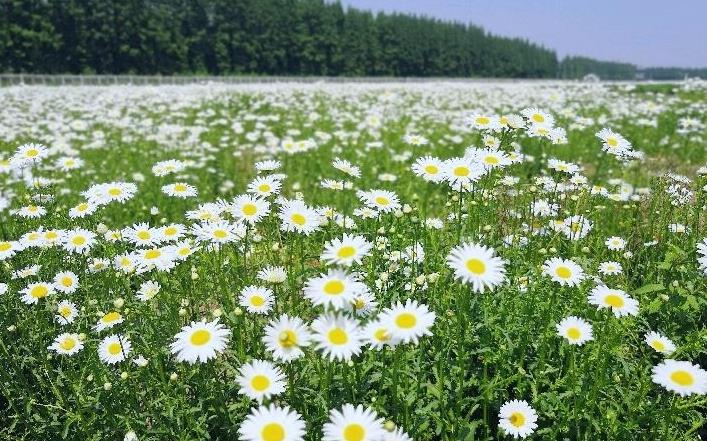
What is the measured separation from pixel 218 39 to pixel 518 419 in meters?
59.9

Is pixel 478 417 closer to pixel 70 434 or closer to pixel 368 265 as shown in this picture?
pixel 368 265

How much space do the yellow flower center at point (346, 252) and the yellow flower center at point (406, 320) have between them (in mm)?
358

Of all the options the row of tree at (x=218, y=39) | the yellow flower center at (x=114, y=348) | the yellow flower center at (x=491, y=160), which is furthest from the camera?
the row of tree at (x=218, y=39)

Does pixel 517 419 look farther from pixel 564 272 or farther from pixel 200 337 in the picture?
pixel 200 337

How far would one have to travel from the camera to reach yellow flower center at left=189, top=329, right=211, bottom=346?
7.86ft

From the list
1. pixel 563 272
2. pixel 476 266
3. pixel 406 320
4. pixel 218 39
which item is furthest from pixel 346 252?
pixel 218 39

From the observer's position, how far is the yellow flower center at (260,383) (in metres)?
2.17

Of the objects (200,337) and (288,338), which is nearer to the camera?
(288,338)

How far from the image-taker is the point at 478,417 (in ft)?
9.44

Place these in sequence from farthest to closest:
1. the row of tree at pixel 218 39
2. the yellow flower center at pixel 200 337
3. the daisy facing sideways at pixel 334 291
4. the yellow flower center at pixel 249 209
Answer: the row of tree at pixel 218 39, the yellow flower center at pixel 249 209, the yellow flower center at pixel 200 337, the daisy facing sideways at pixel 334 291

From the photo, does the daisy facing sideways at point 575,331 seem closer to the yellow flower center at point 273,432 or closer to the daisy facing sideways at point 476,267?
the daisy facing sideways at point 476,267

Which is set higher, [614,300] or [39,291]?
[614,300]

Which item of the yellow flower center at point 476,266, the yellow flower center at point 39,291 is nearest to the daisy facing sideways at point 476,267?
the yellow flower center at point 476,266

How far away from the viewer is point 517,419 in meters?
2.48
